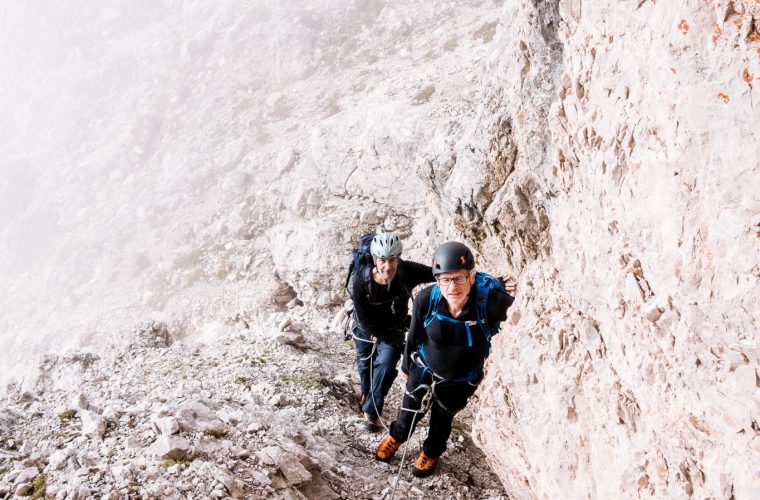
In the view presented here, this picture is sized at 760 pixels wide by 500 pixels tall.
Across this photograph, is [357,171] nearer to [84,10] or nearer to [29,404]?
[29,404]

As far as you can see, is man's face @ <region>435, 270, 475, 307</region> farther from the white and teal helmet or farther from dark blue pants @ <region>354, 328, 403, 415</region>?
dark blue pants @ <region>354, 328, 403, 415</region>

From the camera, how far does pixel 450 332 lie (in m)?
5.53

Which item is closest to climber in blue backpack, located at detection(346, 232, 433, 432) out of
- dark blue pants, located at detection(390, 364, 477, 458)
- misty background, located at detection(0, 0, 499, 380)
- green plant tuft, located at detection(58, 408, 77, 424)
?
dark blue pants, located at detection(390, 364, 477, 458)

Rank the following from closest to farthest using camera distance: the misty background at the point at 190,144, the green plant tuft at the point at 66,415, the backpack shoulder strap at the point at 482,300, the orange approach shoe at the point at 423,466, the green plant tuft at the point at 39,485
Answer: the green plant tuft at the point at 39,485 < the backpack shoulder strap at the point at 482,300 < the green plant tuft at the point at 66,415 < the orange approach shoe at the point at 423,466 < the misty background at the point at 190,144

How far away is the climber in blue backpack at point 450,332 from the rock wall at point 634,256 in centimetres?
81

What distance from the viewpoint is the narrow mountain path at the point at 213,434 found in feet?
15.4

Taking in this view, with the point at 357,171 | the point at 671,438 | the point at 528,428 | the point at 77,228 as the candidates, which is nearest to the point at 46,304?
the point at 77,228

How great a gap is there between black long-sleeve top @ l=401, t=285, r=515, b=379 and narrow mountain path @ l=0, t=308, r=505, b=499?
1844 millimetres

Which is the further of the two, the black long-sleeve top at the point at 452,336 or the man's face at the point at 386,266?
the man's face at the point at 386,266

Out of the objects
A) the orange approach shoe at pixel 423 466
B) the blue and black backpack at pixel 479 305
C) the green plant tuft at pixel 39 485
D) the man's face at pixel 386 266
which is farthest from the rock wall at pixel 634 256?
the green plant tuft at pixel 39 485

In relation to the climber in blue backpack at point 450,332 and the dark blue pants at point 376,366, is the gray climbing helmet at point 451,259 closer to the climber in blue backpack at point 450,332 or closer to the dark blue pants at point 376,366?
the climber in blue backpack at point 450,332

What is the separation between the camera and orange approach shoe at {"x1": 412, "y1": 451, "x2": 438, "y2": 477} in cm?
667

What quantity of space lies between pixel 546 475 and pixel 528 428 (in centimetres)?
56

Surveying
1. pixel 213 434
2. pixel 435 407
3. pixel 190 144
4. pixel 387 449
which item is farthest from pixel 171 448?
pixel 190 144
